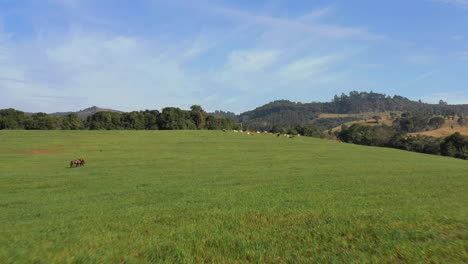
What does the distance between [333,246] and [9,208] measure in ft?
51.5

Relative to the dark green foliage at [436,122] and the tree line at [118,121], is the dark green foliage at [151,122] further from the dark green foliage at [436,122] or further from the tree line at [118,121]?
the dark green foliage at [436,122]

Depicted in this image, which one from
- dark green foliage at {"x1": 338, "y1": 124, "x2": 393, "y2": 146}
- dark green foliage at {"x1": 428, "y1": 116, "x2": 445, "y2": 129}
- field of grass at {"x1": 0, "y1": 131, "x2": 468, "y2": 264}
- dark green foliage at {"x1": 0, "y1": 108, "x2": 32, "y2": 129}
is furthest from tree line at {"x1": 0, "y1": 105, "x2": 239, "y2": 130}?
dark green foliage at {"x1": 428, "y1": 116, "x2": 445, "y2": 129}

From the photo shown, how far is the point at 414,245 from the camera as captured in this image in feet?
23.6

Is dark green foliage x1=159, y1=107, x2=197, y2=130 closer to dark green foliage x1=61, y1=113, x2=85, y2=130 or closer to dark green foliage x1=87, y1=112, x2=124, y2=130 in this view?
dark green foliage x1=87, y1=112, x2=124, y2=130

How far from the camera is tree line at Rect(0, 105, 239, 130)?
112 metres

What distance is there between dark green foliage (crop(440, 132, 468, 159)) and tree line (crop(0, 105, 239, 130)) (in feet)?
301

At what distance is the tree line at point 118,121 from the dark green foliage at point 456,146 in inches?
3607

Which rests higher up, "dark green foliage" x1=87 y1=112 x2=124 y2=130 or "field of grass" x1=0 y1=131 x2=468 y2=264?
"dark green foliage" x1=87 y1=112 x2=124 y2=130

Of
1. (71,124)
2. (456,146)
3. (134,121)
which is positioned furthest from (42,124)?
(456,146)

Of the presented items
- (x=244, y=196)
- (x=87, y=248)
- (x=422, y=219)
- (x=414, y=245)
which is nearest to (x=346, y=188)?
(x=244, y=196)

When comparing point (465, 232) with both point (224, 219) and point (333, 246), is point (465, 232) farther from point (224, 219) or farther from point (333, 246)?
point (224, 219)

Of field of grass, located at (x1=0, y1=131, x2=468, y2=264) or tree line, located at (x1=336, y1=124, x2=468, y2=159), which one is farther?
tree line, located at (x1=336, y1=124, x2=468, y2=159)

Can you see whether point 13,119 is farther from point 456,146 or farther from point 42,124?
point 456,146

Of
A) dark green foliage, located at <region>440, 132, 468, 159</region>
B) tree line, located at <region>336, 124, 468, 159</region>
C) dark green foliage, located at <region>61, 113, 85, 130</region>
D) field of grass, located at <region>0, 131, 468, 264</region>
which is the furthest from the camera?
dark green foliage, located at <region>61, 113, 85, 130</region>
